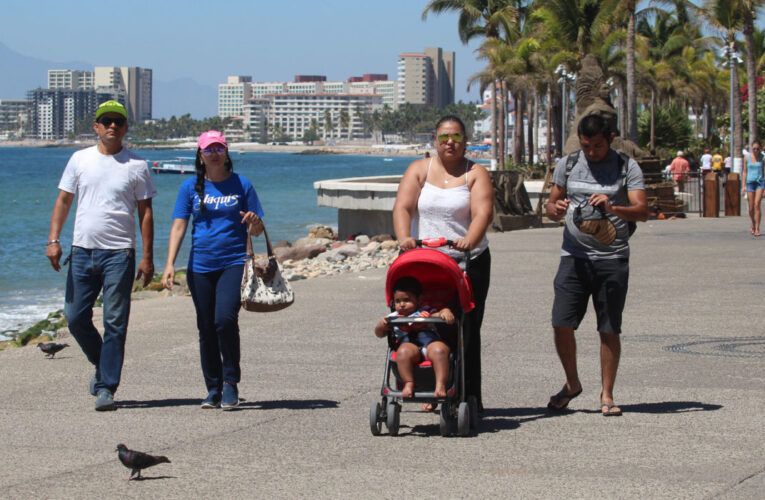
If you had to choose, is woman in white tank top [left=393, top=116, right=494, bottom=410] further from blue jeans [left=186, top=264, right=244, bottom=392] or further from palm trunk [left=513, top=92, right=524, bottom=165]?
palm trunk [left=513, top=92, right=524, bottom=165]

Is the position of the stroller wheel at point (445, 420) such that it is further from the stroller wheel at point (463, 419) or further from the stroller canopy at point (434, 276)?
the stroller canopy at point (434, 276)

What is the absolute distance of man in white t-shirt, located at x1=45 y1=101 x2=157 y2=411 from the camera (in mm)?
6867

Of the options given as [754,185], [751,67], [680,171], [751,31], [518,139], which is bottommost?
[754,185]

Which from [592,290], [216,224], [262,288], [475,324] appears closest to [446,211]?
[475,324]

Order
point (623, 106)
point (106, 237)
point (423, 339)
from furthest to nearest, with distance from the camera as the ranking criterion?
point (623, 106) → point (106, 237) → point (423, 339)

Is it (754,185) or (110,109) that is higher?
(110,109)

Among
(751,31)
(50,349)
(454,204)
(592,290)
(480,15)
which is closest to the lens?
(454,204)

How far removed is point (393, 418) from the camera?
5871 mm

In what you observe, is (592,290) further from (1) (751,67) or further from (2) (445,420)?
(1) (751,67)

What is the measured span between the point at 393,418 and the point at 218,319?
57.6 inches

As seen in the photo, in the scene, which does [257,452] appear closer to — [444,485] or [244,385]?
[444,485]

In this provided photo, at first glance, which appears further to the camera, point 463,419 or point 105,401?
point 105,401

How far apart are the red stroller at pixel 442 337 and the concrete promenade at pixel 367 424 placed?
5.3 inches

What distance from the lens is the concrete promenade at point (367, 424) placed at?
16.5ft
